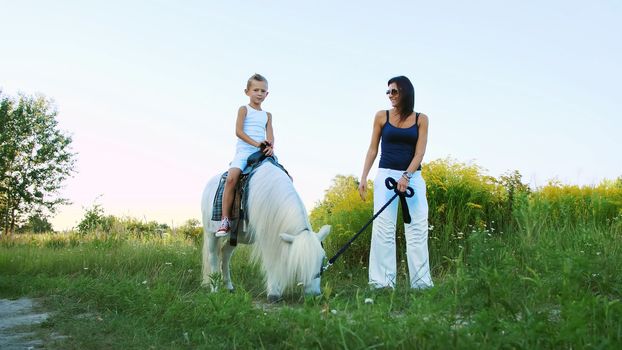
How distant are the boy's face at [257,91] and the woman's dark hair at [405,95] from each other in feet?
4.50

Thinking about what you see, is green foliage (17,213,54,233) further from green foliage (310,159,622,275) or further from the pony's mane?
the pony's mane

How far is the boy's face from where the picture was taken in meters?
6.26

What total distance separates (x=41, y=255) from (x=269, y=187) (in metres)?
6.56

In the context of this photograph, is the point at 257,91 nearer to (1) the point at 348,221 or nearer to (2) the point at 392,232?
(2) the point at 392,232

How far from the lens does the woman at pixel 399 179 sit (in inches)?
230

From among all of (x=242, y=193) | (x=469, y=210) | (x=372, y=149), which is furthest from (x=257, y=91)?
(x=469, y=210)

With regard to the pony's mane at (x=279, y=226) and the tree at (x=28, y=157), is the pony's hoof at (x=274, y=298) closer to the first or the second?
the pony's mane at (x=279, y=226)

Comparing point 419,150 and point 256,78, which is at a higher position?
point 256,78

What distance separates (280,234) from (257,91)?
1884 millimetres

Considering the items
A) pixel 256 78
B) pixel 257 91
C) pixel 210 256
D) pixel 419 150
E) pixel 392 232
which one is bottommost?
pixel 210 256

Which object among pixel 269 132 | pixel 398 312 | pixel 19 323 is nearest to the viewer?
pixel 398 312

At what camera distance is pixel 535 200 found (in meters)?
8.37

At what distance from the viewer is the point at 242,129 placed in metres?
6.21

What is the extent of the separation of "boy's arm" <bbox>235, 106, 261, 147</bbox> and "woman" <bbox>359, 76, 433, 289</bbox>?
4.02ft
